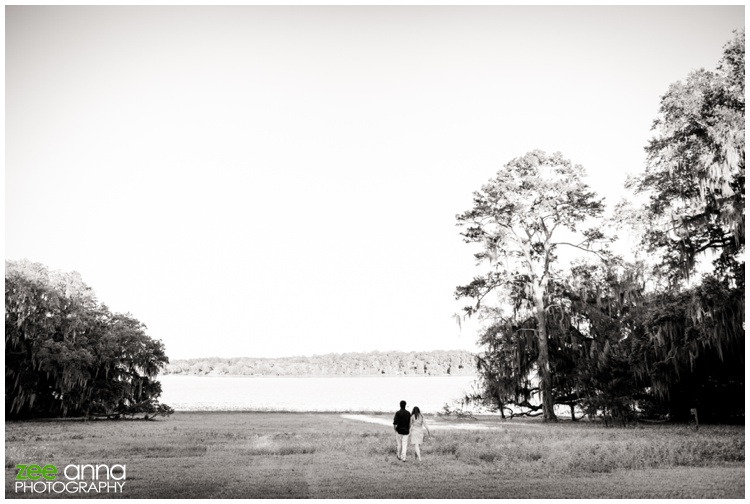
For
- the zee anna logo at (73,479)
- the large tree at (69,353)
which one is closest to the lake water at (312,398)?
the large tree at (69,353)

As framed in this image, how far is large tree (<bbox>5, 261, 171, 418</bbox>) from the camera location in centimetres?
2439

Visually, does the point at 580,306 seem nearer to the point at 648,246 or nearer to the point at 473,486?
the point at 648,246

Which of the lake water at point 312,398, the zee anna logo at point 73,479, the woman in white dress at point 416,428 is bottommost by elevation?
the lake water at point 312,398

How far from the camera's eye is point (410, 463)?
1179cm

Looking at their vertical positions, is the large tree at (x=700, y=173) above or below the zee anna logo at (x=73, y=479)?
above

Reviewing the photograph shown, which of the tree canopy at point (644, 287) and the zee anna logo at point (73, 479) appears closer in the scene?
the zee anna logo at point (73, 479)

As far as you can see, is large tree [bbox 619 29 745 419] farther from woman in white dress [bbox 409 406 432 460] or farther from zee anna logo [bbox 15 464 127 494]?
zee anna logo [bbox 15 464 127 494]

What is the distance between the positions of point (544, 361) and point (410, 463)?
12257mm

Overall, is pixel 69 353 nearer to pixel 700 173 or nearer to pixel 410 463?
pixel 410 463

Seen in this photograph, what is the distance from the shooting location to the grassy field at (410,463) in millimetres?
9680

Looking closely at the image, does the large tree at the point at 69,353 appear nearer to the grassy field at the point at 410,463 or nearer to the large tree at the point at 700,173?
the grassy field at the point at 410,463

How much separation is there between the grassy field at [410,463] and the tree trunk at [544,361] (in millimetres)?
4776

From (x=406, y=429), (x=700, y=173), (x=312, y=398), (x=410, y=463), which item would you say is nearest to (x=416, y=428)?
(x=406, y=429)

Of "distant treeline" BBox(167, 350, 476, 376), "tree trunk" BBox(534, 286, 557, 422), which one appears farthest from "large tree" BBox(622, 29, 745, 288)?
"distant treeline" BBox(167, 350, 476, 376)
